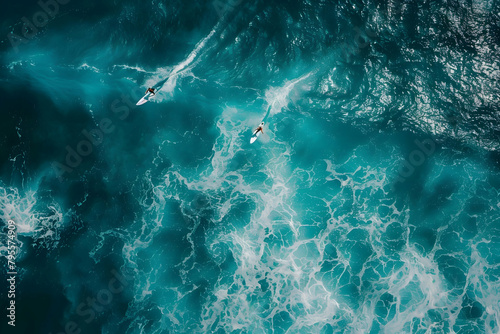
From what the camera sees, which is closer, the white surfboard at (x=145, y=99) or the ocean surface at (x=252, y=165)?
the ocean surface at (x=252, y=165)

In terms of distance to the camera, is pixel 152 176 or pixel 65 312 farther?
pixel 152 176

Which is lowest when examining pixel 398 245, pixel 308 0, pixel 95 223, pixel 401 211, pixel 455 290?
pixel 455 290

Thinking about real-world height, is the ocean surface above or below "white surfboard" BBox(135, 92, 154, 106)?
below

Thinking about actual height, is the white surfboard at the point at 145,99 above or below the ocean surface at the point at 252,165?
above

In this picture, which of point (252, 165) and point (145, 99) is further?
point (252, 165)

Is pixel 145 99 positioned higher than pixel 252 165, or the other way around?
pixel 145 99

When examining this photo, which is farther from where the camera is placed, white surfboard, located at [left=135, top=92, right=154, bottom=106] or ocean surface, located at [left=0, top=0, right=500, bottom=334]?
white surfboard, located at [left=135, top=92, right=154, bottom=106]

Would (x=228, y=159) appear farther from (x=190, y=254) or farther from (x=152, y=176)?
(x=190, y=254)

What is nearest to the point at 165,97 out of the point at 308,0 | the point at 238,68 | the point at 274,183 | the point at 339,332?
the point at 238,68
